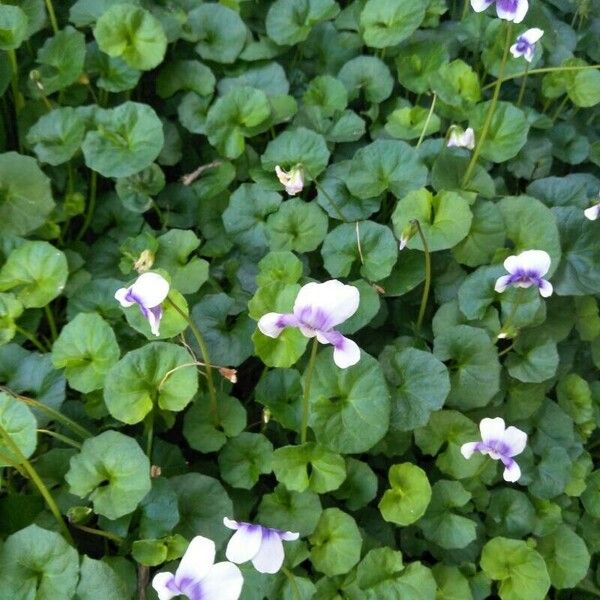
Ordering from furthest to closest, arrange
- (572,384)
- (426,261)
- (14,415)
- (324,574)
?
(572,384)
(426,261)
(324,574)
(14,415)

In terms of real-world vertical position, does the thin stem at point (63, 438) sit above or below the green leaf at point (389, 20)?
below

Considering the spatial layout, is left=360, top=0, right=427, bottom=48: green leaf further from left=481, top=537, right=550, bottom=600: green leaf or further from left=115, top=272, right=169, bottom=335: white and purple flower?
left=481, top=537, right=550, bottom=600: green leaf

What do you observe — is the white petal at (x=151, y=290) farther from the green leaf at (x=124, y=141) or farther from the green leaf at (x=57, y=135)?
the green leaf at (x=57, y=135)

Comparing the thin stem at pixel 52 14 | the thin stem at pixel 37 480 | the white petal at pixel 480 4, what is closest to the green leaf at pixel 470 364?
the white petal at pixel 480 4

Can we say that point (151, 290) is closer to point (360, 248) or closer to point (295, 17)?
point (360, 248)

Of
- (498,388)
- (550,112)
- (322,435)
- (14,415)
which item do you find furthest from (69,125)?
(550,112)

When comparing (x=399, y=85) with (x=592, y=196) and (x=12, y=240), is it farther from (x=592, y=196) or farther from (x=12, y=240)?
(x=12, y=240)

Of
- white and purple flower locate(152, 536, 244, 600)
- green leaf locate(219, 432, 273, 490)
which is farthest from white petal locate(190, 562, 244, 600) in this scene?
green leaf locate(219, 432, 273, 490)

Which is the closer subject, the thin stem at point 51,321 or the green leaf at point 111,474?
the green leaf at point 111,474
